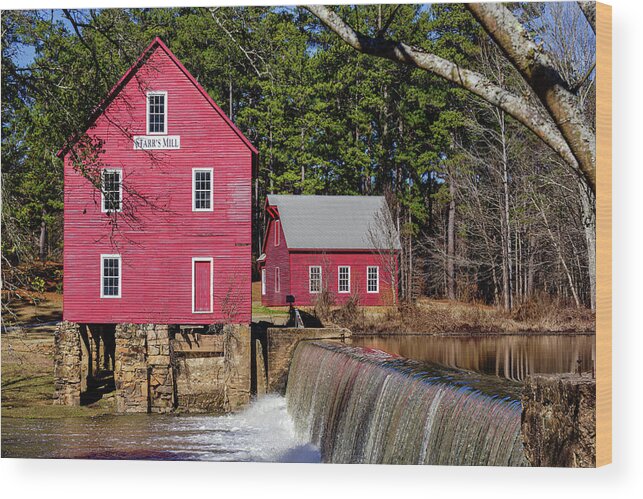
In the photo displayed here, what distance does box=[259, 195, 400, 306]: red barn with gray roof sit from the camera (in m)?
12.2

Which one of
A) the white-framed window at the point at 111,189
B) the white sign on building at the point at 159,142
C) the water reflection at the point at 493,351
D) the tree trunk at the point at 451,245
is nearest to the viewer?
the white-framed window at the point at 111,189

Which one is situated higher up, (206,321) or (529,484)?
(206,321)

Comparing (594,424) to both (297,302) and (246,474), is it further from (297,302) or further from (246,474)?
(297,302)

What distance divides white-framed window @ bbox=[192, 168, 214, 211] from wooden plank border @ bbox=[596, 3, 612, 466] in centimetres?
557

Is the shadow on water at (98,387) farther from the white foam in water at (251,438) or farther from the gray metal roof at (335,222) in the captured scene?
the gray metal roof at (335,222)

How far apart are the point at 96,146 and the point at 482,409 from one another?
4749 mm

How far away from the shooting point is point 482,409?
23.4 feet

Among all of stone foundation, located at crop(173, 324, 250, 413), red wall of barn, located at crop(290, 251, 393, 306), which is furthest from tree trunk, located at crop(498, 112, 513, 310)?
stone foundation, located at crop(173, 324, 250, 413)

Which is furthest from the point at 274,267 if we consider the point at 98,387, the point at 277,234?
the point at 98,387

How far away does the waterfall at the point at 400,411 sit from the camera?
23.5ft

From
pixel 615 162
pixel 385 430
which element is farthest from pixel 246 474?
pixel 615 162

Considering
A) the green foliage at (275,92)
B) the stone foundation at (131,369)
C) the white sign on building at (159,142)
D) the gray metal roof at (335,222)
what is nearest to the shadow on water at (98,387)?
the stone foundation at (131,369)

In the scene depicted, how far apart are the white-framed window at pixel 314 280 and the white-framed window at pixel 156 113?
3.96 metres

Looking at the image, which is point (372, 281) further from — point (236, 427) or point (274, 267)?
point (236, 427)
